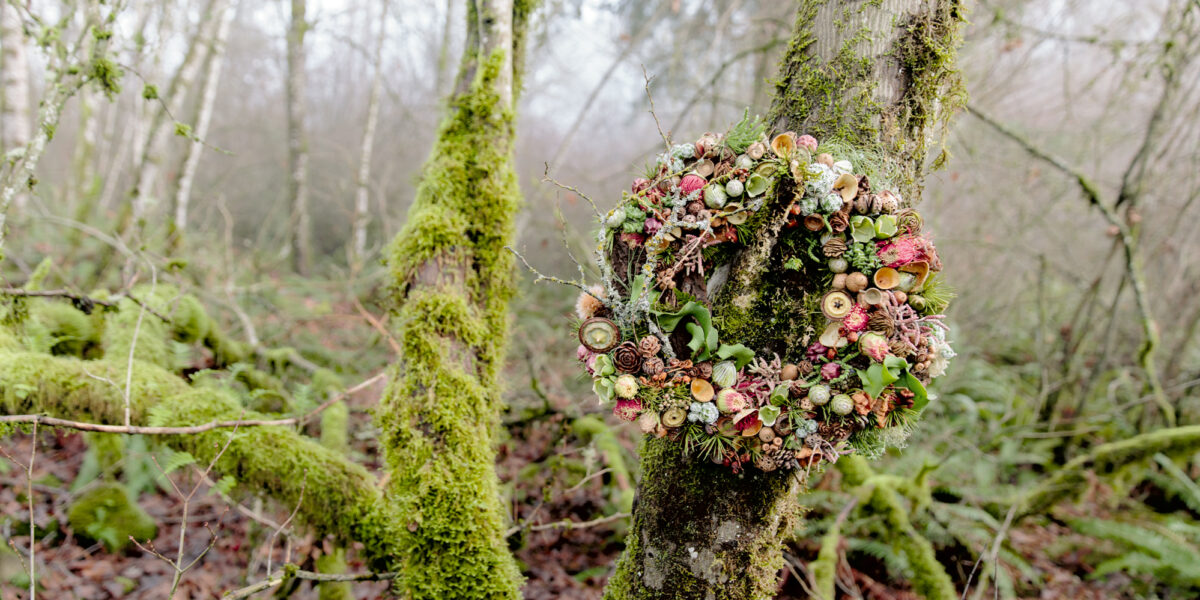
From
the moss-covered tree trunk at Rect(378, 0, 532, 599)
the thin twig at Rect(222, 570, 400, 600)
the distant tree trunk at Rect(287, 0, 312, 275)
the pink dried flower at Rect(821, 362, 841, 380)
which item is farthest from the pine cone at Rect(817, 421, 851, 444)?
the distant tree trunk at Rect(287, 0, 312, 275)

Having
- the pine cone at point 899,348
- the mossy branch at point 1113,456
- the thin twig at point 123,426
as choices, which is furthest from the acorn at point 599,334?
the mossy branch at point 1113,456

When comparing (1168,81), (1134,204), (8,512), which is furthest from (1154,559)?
(8,512)

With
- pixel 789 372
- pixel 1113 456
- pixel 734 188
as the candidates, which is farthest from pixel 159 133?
pixel 1113 456

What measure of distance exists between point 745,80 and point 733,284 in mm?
7992

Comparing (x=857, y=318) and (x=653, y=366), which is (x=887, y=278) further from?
(x=653, y=366)

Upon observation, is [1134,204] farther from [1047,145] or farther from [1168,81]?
[1047,145]

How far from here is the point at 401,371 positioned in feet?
8.25

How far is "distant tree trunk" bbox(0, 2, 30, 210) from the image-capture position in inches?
216

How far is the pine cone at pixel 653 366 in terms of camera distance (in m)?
1.82

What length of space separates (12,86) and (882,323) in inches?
312

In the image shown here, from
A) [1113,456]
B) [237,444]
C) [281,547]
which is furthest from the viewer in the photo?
[1113,456]

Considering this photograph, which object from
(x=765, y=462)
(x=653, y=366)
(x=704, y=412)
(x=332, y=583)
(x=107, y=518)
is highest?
(x=653, y=366)

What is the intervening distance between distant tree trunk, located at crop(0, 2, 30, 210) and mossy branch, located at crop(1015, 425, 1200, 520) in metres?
9.28

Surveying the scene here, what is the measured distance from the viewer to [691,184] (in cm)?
187
